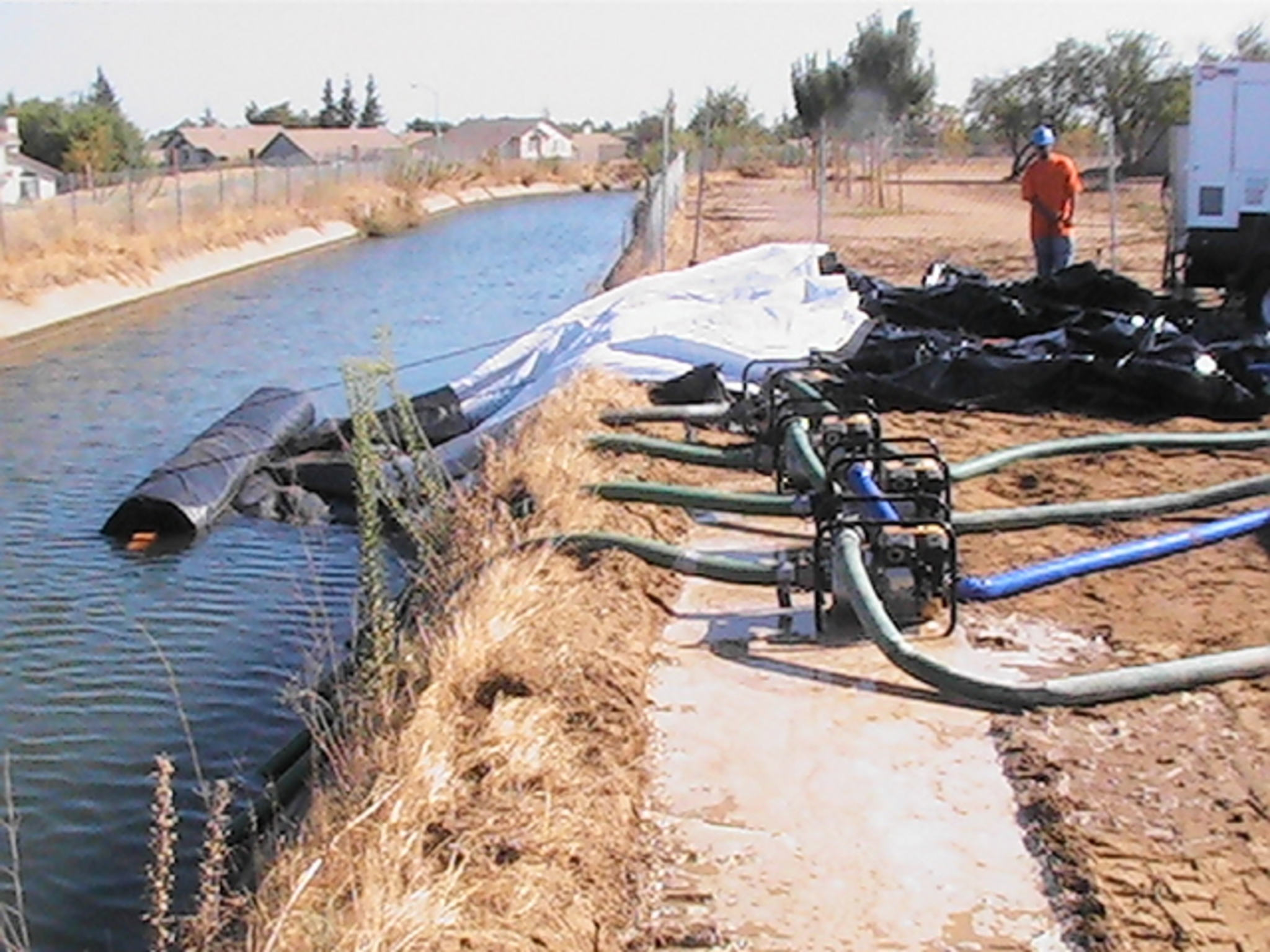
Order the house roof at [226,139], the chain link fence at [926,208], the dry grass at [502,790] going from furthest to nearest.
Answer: the house roof at [226,139] < the chain link fence at [926,208] < the dry grass at [502,790]

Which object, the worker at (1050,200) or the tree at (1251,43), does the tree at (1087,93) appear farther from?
the worker at (1050,200)

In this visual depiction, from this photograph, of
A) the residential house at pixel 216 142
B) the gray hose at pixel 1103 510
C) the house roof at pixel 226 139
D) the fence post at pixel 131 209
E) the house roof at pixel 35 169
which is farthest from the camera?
the house roof at pixel 226 139

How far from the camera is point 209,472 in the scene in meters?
12.9

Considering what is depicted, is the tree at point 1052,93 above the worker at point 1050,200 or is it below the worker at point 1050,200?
above

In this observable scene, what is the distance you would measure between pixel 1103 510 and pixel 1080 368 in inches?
134

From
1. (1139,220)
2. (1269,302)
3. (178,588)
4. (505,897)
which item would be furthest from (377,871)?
(1139,220)

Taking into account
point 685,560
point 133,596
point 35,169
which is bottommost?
point 133,596

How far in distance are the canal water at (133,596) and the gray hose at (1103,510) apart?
131 inches

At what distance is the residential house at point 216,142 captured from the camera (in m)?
106

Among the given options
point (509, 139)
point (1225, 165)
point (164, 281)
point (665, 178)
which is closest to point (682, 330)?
point (1225, 165)

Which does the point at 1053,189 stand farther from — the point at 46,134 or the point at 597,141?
the point at 597,141

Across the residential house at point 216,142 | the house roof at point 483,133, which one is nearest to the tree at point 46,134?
the residential house at point 216,142

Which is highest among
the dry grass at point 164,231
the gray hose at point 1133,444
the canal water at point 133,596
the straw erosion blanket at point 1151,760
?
the dry grass at point 164,231

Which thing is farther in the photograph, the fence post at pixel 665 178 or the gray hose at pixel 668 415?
the fence post at pixel 665 178
